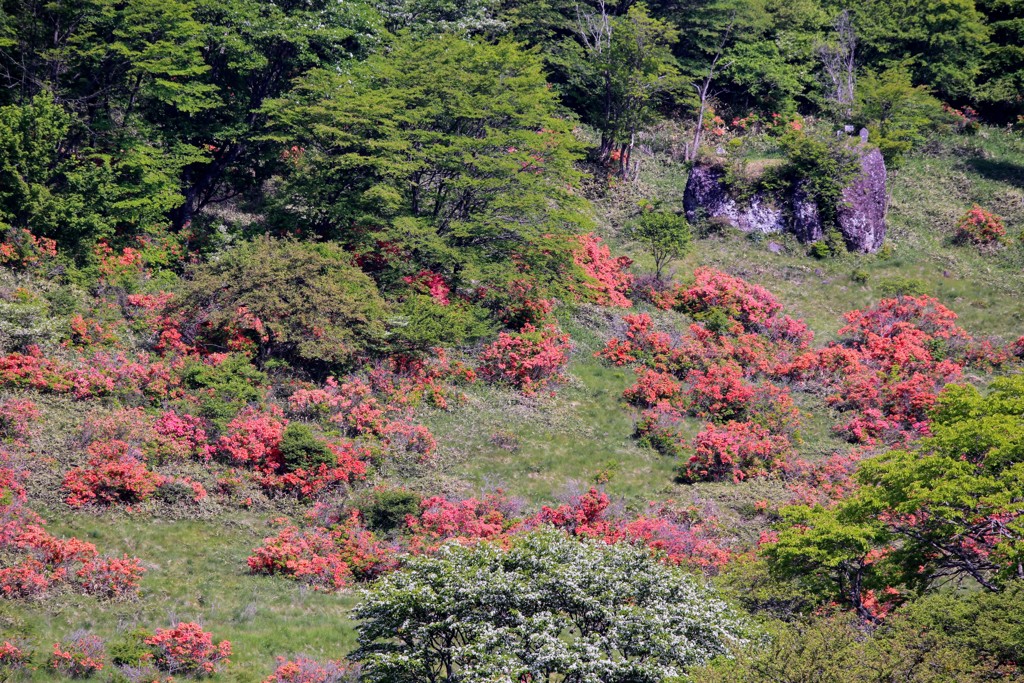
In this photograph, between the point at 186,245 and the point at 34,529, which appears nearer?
the point at 34,529

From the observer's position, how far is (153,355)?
31266mm

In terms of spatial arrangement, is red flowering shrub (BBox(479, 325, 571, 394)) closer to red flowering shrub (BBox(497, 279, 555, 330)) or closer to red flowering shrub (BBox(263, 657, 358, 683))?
red flowering shrub (BBox(497, 279, 555, 330))

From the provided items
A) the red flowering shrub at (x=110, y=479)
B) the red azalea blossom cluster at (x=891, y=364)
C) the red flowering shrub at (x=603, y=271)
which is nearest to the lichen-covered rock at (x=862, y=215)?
the red azalea blossom cluster at (x=891, y=364)

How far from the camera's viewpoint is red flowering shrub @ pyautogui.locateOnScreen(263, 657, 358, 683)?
66.3 ft

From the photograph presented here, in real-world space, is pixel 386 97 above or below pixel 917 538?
above

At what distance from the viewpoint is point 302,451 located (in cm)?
2819

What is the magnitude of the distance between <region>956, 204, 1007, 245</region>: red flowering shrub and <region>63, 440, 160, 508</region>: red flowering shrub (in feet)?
128

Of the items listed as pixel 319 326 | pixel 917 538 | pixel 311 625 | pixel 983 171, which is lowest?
pixel 311 625

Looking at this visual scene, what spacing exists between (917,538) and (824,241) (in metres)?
27.2

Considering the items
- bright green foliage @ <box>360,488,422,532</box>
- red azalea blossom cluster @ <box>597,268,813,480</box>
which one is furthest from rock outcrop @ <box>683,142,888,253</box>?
bright green foliage @ <box>360,488,422,532</box>

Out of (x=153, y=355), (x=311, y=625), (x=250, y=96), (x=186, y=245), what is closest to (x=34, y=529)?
(x=311, y=625)

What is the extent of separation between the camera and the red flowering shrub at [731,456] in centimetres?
3120

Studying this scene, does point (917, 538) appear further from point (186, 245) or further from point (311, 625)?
point (186, 245)

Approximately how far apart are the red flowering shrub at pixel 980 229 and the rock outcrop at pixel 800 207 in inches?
148
